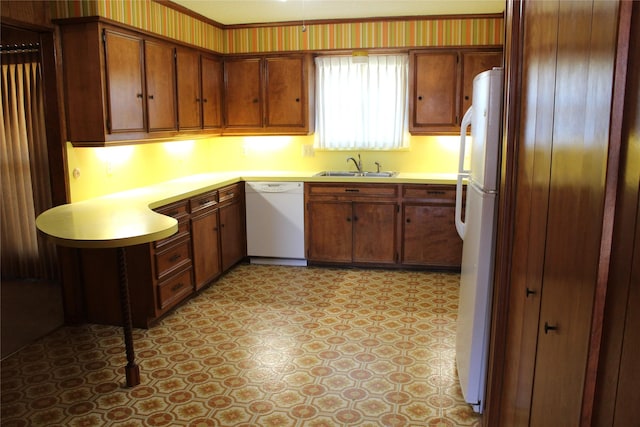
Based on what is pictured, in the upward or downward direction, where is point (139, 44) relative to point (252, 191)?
upward

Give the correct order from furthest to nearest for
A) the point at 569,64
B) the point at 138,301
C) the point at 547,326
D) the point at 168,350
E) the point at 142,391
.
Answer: the point at 138,301 < the point at 168,350 < the point at 142,391 < the point at 547,326 < the point at 569,64

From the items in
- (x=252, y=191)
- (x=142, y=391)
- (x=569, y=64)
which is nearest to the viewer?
(x=569, y=64)

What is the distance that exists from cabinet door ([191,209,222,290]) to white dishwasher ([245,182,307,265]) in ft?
2.14

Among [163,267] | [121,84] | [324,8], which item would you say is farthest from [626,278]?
[324,8]

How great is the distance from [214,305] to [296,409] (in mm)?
1727

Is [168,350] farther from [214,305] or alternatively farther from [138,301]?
[214,305]

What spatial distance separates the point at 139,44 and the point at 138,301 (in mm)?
1966

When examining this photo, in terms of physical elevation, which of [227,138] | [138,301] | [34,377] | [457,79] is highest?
[457,79]

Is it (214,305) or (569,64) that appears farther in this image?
(214,305)

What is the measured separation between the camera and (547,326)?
1.35 metres

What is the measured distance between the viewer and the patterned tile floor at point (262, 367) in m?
2.68

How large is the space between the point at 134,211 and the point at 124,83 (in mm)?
1120

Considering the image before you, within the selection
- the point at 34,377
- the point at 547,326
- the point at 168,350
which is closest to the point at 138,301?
the point at 168,350

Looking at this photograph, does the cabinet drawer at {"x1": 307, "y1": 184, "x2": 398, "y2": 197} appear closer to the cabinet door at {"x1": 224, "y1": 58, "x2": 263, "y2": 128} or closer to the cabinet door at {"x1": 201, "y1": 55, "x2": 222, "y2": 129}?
the cabinet door at {"x1": 224, "y1": 58, "x2": 263, "y2": 128}
